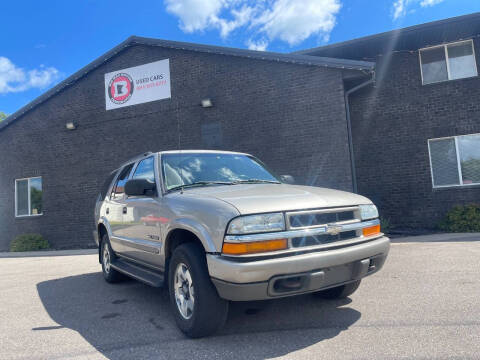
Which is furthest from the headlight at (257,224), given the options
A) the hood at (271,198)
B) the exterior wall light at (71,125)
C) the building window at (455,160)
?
the exterior wall light at (71,125)

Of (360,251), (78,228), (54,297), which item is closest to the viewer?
(360,251)

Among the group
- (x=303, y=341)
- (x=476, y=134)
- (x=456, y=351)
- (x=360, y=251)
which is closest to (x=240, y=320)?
(x=303, y=341)

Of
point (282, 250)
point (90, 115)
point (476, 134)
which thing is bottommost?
point (282, 250)

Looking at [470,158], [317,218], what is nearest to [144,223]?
[317,218]

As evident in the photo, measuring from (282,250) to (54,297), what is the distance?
12.6 ft

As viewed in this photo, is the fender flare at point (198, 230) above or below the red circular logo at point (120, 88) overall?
below

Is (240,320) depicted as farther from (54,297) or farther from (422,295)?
(54,297)

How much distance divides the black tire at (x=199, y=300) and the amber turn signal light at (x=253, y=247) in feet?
1.06

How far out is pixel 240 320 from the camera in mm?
3570

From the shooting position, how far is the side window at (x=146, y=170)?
14.2 feet

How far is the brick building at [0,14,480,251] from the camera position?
31.0 ft

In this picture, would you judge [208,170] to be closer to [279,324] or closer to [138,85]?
[279,324]

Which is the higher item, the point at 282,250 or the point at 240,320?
the point at 282,250

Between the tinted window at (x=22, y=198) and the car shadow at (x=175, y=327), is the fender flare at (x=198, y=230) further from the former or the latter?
the tinted window at (x=22, y=198)
